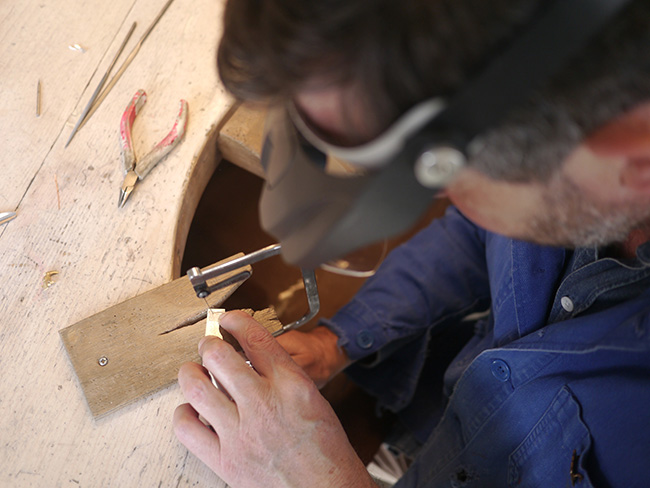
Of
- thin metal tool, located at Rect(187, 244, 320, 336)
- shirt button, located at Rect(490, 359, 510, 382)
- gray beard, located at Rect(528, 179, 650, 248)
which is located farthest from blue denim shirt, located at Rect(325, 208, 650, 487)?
thin metal tool, located at Rect(187, 244, 320, 336)

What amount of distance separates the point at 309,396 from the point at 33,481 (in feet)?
1.46

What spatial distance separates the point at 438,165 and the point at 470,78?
84mm

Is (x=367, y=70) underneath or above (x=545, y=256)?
above

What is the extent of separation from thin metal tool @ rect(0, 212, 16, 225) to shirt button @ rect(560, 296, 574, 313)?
105 cm

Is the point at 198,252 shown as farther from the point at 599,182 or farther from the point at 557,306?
the point at 599,182

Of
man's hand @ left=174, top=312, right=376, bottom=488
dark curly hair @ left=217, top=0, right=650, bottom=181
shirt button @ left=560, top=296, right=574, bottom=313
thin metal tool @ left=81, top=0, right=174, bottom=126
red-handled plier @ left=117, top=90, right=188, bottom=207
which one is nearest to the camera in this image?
dark curly hair @ left=217, top=0, right=650, bottom=181

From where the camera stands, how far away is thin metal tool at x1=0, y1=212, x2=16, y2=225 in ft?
3.24

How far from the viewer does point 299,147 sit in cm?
65

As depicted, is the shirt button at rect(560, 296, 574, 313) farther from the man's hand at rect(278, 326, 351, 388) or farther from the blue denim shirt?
the man's hand at rect(278, 326, 351, 388)

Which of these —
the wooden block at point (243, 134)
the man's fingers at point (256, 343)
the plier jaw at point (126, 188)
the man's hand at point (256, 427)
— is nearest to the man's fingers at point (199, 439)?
the man's hand at point (256, 427)

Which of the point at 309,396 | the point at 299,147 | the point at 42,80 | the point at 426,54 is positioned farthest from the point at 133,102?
the point at 426,54

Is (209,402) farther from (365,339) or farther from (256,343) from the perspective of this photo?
(365,339)

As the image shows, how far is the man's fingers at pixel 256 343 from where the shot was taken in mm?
850

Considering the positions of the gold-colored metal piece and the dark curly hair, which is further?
the gold-colored metal piece
